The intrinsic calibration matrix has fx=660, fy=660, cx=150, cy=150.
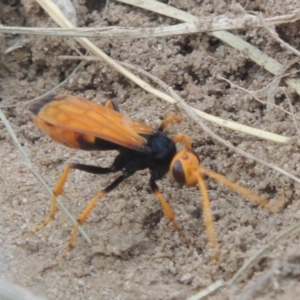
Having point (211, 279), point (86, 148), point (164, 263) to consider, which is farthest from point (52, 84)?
point (211, 279)

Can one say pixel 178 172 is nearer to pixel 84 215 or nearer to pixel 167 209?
pixel 167 209

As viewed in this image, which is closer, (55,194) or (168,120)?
(55,194)

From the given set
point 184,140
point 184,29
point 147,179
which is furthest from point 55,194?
point 184,29

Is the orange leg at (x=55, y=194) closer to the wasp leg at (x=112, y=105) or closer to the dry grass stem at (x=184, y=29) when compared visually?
the wasp leg at (x=112, y=105)

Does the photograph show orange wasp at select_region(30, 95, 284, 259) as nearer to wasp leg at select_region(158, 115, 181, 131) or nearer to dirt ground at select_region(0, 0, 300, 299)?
wasp leg at select_region(158, 115, 181, 131)

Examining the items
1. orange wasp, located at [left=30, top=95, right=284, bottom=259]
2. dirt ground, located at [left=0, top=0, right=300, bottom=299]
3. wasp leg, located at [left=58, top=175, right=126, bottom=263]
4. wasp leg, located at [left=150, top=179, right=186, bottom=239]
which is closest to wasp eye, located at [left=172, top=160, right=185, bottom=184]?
orange wasp, located at [left=30, top=95, right=284, bottom=259]

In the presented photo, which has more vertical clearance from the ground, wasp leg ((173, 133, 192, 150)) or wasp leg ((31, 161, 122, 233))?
wasp leg ((173, 133, 192, 150))
